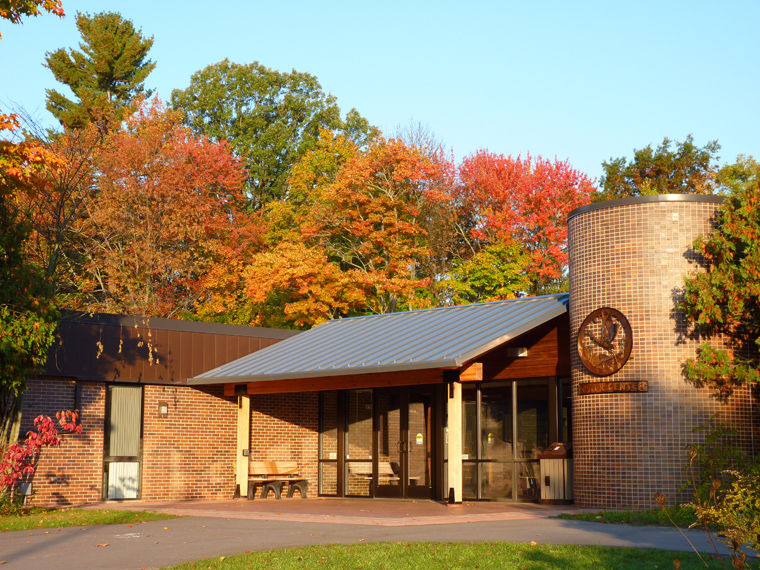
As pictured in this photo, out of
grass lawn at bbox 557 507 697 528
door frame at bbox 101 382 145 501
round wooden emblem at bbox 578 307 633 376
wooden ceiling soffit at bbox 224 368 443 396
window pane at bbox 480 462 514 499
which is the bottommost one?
grass lawn at bbox 557 507 697 528

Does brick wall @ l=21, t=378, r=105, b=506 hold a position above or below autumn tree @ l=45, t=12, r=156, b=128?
below

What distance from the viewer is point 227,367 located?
2030 cm

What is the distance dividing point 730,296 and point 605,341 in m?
2.10

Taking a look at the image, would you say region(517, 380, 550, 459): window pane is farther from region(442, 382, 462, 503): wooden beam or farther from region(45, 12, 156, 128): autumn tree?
region(45, 12, 156, 128): autumn tree

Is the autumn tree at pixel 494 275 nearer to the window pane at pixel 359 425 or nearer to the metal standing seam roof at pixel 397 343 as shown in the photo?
the metal standing seam roof at pixel 397 343

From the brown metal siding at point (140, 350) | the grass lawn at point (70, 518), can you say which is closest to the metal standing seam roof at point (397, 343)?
the brown metal siding at point (140, 350)

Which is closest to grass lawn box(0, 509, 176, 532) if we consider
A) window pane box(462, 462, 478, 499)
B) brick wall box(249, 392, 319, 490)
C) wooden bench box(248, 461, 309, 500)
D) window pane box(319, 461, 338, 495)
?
wooden bench box(248, 461, 309, 500)

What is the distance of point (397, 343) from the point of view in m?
17.9

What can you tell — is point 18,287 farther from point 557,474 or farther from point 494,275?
point 494,275

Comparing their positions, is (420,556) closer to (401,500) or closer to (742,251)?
(742,251)

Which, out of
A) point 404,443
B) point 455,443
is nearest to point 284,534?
point 455,443

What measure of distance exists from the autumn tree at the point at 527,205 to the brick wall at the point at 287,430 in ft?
43.8

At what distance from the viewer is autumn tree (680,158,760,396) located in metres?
14.1

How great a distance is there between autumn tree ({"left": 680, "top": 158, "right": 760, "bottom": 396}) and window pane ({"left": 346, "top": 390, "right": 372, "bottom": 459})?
25.1ft
